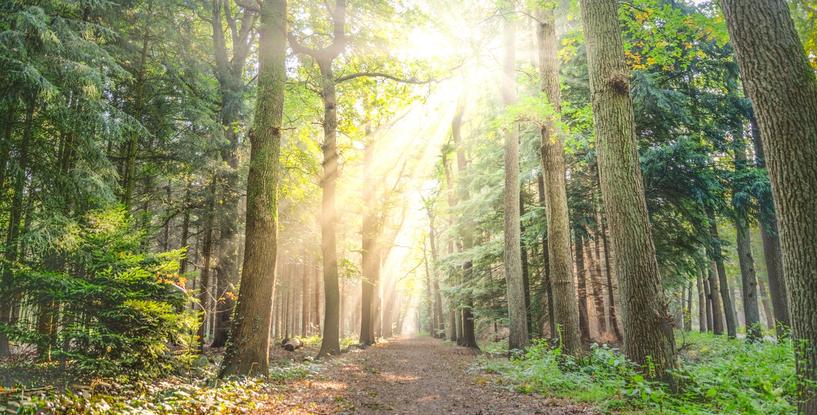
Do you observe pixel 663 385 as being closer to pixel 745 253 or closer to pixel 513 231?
pixel 513 231

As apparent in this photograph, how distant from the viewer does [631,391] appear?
4828 millimetres

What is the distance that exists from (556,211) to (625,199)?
3.32 m

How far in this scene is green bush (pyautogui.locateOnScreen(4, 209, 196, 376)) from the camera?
5.66 meters

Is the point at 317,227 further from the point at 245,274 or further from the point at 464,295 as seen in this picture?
the point at 245,274

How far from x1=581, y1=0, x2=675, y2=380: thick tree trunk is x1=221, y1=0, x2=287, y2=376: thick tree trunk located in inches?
231

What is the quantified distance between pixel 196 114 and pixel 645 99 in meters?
13.8

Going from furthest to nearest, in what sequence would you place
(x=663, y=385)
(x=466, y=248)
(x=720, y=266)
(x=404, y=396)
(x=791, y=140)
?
(x=466, y=248) → (x=720, y=266) → (x=404, y=396) → (x=663, y=385) → (x=791, y=140)

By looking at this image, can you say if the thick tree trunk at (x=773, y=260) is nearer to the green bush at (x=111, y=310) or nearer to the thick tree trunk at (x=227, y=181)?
the green bush at (x=111, y=310)

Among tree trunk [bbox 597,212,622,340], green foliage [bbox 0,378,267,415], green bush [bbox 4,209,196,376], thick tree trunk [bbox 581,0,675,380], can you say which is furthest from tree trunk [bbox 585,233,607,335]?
green bush [bbox 4,209,196,376]

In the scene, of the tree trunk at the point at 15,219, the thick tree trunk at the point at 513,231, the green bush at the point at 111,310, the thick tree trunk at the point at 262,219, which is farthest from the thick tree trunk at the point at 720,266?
the tree trunk at the point at 15,219

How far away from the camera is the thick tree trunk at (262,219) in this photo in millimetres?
7102

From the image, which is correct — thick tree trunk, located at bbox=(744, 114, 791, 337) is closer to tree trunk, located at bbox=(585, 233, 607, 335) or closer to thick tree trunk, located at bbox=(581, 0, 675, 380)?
tree trunk, located at bbox=(585, 233, 607, 335)

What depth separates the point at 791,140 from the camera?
3785mm

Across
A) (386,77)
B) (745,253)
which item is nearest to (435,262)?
(386,77)
